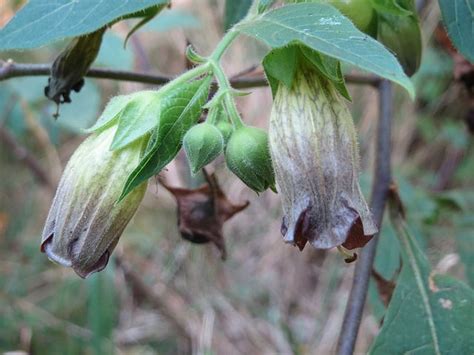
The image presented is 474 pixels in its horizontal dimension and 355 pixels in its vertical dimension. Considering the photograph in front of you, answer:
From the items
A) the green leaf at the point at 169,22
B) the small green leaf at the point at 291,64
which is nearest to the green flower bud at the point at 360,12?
the small green leaf at the point at 291,64

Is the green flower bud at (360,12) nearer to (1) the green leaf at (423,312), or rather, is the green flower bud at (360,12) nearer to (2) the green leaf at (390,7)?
(2) the green leaf at (390,7)

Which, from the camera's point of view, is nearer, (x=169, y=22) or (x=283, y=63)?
(x=283, y=63)

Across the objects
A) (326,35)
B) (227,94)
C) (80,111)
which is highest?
(326,35)

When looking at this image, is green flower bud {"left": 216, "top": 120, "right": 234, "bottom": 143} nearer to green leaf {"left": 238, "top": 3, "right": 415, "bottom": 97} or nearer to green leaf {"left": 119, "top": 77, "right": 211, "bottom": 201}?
green leaf {"left": 119, "top": 77, "right": 211, "bottom": 201}

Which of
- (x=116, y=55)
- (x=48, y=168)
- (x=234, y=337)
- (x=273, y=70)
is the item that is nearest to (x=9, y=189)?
(x=48, y=168)

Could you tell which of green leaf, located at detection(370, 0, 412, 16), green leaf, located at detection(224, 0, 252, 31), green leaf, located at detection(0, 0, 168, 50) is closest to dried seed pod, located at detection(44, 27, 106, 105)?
green leaf, located at detection(0, 0, 168, 50)

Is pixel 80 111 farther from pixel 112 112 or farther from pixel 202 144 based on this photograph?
pixel 202 144

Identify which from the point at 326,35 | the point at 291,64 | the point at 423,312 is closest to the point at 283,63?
the point at 291,64
